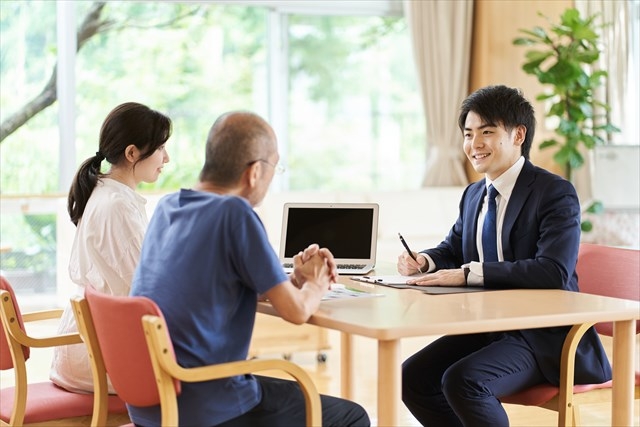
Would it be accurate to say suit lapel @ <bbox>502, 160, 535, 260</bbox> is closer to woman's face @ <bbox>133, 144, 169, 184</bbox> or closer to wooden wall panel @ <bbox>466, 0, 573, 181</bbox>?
woman's face @ <bbox>133, 144, 169, 184</bbox>

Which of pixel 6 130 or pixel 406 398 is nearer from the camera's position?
pixel 406 398

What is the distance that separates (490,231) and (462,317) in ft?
2.64

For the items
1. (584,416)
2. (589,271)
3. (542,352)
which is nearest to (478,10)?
(584,416)

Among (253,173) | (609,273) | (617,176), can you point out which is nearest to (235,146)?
(253,173)

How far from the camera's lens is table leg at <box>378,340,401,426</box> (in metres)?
2.27

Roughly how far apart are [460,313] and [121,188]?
1.13 metres

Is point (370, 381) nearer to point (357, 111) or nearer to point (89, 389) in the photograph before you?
point (89, 389)

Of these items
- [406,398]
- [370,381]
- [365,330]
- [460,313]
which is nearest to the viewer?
[365,330]

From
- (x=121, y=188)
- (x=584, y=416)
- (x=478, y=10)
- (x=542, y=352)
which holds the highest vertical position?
(x=478, y=10)

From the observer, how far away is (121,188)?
2947mm

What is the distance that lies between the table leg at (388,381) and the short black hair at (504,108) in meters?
1.08

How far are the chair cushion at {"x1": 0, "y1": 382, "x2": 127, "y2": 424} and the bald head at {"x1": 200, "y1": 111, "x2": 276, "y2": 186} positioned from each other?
77 cm

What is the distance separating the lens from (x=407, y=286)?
292cm

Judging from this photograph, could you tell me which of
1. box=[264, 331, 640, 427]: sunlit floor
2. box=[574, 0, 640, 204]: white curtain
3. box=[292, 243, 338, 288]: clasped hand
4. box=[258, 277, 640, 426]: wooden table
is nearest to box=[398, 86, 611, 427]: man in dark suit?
box=[258, 277, 640, 426]: wooden table
